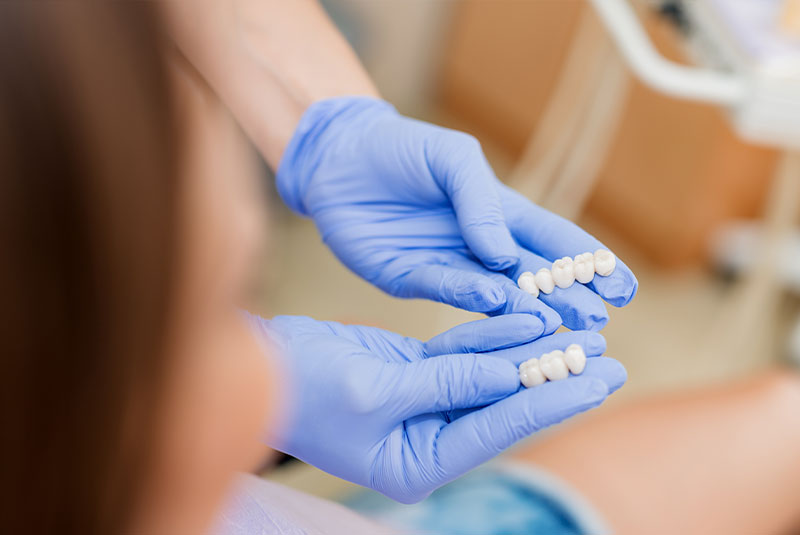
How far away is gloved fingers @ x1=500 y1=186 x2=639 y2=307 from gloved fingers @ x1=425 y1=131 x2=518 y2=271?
32mm

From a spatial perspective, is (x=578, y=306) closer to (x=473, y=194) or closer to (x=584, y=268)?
(x=584, y=268)

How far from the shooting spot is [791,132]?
957 mm

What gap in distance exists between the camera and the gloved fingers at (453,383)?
2.05ft

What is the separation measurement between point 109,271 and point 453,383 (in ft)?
1.15

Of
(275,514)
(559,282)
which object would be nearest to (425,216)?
(559,282)

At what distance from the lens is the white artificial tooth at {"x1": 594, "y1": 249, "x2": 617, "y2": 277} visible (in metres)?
0.67

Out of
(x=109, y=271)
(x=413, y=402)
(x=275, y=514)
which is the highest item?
(x=109, y=271)

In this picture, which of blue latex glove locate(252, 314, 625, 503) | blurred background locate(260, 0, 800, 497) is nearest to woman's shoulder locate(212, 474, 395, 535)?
blue latex glove locate(252, 314, 625, 503)

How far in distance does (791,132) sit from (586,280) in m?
0.46

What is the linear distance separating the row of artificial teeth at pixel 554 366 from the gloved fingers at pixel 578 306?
0.17 ft

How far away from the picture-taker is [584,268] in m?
0.68

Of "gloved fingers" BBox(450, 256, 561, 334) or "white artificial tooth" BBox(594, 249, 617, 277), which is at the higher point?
"white artificial tooth" BBox(594, 249, 617, 277)

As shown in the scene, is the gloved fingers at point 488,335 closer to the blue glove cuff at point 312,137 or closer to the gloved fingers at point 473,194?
the gloved fingers at point 473,194

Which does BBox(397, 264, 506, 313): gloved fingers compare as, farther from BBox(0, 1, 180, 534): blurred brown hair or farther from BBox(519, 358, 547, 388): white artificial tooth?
BBox(0, 1, 180, 534): blurred brown hair
